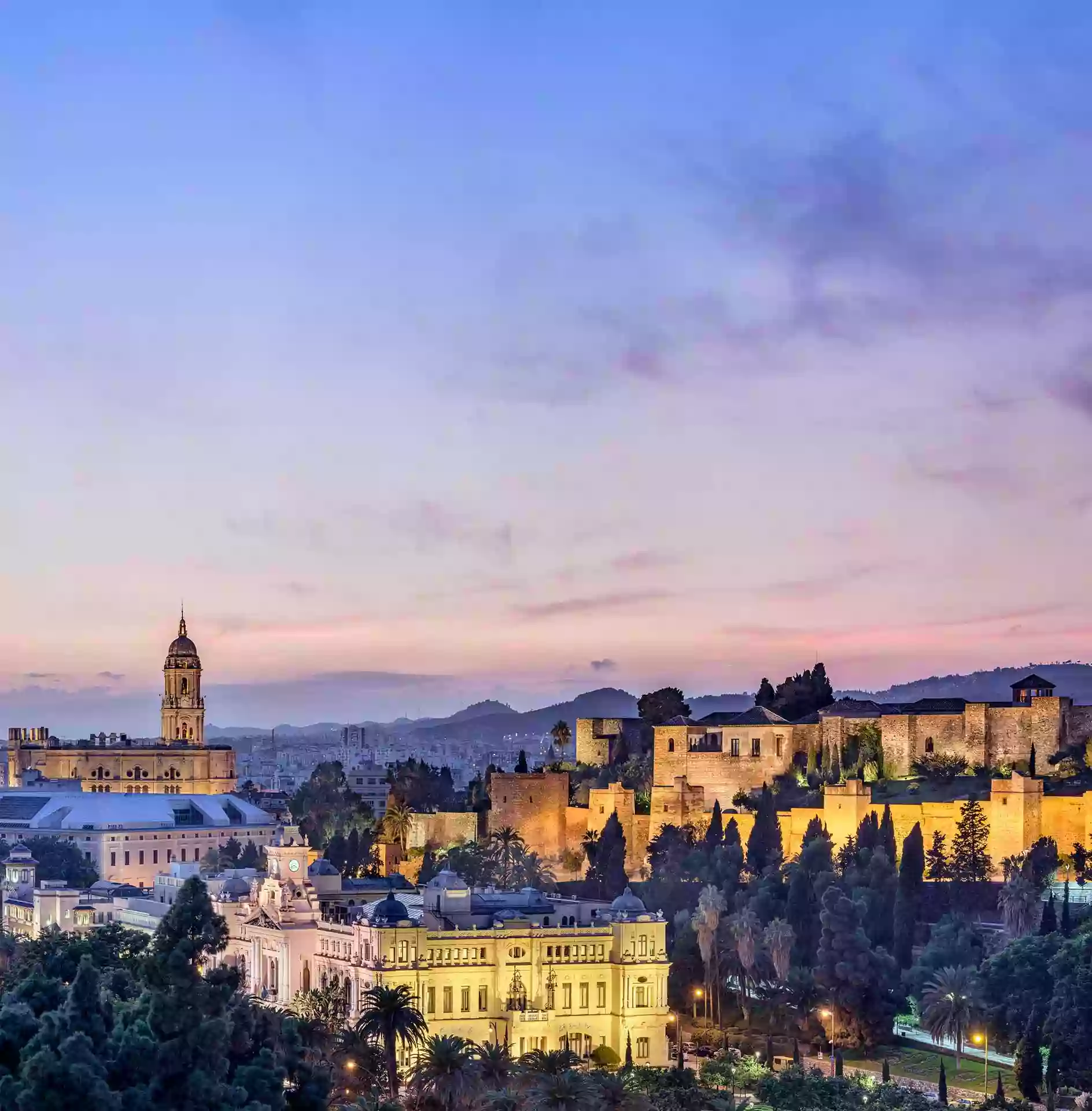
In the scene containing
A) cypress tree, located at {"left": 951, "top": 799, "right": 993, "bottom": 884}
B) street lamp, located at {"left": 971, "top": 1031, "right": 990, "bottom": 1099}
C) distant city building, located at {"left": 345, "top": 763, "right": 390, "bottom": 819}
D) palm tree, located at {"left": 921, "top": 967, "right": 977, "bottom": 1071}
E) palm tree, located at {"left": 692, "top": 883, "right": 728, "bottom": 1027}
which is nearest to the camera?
street lamp, located at {"left": 971, "top": 1031, "right": 990, "bottom": 1099}

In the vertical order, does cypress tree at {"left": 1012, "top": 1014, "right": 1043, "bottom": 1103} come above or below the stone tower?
below

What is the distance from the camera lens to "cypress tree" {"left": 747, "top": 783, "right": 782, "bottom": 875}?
3246 inches

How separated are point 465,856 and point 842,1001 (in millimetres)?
28630

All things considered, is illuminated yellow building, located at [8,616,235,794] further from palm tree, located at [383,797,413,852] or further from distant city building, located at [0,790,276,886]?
palm tree, located at [383,797,413,852]

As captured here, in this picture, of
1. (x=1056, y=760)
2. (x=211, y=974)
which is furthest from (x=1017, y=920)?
(x=211, y=974)

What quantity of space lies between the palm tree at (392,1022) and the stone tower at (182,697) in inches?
3518

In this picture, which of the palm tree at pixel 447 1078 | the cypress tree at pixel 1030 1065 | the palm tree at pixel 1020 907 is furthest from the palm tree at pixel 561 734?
the palm tree at pixel 447 1078

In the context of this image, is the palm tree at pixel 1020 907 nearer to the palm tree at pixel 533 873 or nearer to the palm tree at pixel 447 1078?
the palm tree at pixel 533 873

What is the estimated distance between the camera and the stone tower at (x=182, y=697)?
485 ft

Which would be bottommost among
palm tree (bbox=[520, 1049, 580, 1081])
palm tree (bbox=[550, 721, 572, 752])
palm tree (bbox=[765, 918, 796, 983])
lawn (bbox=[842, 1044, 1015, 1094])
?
lawn (bbox=[842, 1044, 1015, 1094])

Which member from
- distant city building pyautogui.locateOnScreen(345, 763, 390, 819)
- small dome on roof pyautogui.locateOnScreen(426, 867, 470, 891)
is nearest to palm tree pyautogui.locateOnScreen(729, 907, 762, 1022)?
small dome on roof pyautogui.locateOnScreen(426, 867, 470, 891)

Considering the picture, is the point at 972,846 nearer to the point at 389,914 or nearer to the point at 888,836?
the point at 888,836

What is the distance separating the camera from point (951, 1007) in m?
62.5

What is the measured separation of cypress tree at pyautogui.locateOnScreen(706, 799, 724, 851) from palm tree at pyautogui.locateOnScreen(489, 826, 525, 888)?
8.67m
